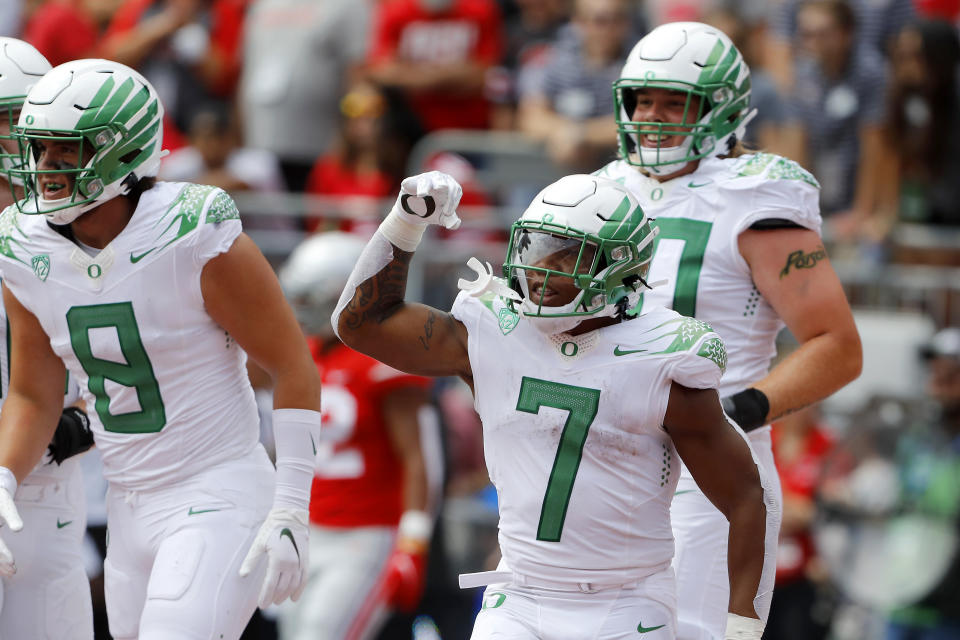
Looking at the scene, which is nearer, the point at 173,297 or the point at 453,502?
the point at 173,297

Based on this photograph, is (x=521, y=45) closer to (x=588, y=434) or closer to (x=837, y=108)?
(x=837, y=108)

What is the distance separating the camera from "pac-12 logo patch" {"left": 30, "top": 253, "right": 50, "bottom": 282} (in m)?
4.26

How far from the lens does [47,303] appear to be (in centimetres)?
428

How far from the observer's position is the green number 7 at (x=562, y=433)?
12.5ft

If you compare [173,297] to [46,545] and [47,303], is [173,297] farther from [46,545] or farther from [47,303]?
[46,545]

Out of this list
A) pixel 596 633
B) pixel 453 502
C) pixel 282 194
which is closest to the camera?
pixel 596 633

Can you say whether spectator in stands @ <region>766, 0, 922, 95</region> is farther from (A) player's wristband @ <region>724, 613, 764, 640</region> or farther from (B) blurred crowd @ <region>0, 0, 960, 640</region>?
(A) player's wristband @ <region>724, 613, 764, 640</region>

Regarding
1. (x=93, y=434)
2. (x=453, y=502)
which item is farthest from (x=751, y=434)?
(x=453, y=502)

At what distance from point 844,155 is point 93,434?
5094mm

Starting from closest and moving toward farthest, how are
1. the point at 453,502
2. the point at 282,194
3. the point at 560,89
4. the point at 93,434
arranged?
the point at 93,434 → the point at 453,502 → the point at 560,89 → the point at 282,194

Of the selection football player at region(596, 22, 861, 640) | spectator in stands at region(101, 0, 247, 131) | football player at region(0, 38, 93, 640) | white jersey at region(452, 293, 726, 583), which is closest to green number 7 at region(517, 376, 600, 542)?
white jersey at region(452, 293, 726, 583)

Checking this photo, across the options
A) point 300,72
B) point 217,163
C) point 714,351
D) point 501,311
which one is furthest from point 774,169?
point 300,72

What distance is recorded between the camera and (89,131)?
419 centimetres

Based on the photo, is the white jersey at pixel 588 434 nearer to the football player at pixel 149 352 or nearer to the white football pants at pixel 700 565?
the white football pants at pixel 700 565
